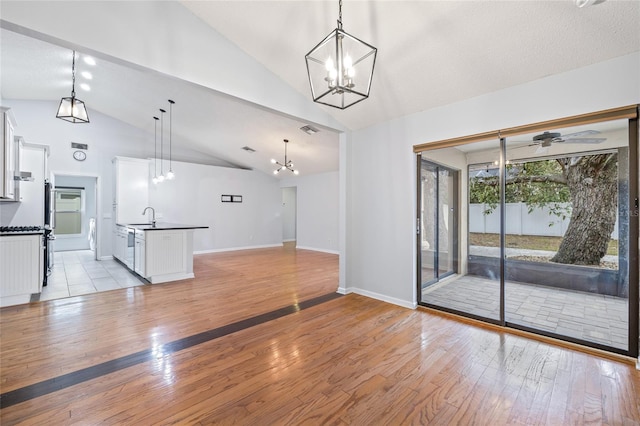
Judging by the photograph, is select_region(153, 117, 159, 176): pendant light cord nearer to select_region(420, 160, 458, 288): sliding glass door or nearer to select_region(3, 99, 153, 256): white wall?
select_region(3, 99, 153, 256): white wall

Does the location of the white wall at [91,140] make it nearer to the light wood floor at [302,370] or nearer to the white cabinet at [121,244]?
the white cabinet at [121,244]

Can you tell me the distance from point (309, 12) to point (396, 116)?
1723 mm

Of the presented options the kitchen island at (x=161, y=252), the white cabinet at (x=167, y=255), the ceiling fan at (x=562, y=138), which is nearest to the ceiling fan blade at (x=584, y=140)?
the ceiling fan at (x=562, y=138)

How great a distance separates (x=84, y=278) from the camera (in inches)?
202

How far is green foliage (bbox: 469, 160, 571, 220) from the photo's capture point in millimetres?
3133

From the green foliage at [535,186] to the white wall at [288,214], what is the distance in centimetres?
904

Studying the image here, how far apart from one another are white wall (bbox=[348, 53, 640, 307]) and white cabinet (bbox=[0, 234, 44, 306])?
4.41m

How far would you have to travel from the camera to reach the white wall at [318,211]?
877 cm

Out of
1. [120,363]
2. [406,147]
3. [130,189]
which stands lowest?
[120,363]

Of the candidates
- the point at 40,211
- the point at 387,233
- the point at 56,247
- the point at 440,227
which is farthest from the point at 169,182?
the point at 440,227

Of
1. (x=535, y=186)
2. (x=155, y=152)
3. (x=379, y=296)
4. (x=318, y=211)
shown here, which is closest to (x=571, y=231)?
(x=535, y=186)

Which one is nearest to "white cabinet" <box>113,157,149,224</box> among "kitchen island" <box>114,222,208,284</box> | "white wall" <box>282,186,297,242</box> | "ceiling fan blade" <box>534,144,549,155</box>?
"kitchen island" <box>114,222,208,284</box>

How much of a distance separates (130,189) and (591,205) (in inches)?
353

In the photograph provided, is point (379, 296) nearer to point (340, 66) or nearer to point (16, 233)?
point (340, 66)
